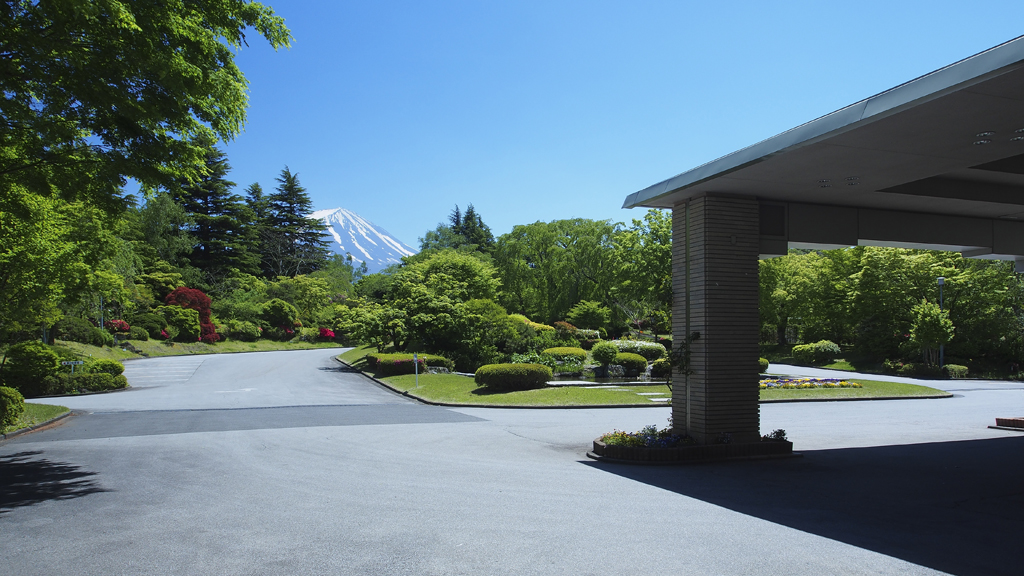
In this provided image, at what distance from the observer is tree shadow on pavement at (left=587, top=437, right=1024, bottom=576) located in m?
5.43

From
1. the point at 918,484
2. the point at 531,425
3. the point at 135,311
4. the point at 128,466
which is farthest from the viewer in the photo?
the point at 135,311

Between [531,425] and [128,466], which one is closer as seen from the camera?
[128,466]

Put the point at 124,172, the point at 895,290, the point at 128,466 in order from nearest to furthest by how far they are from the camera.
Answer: the point at 124,172
the point at 128,466
the point at 895,290

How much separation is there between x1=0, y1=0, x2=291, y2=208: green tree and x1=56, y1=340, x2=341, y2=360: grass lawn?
104ft

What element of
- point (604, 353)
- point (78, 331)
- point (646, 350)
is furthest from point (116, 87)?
point (78, 331)

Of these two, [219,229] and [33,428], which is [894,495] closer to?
[33,428]

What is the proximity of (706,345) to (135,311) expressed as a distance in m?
49.2

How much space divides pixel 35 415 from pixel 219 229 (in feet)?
171

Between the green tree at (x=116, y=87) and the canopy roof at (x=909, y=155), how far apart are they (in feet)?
23.4

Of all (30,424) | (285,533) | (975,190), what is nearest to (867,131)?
(975,190)

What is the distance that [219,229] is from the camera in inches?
2537

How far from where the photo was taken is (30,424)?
15.2 meters

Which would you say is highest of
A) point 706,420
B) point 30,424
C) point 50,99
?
point 50,99

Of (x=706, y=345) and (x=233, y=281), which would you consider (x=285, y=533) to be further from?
(x=233, y=281)
